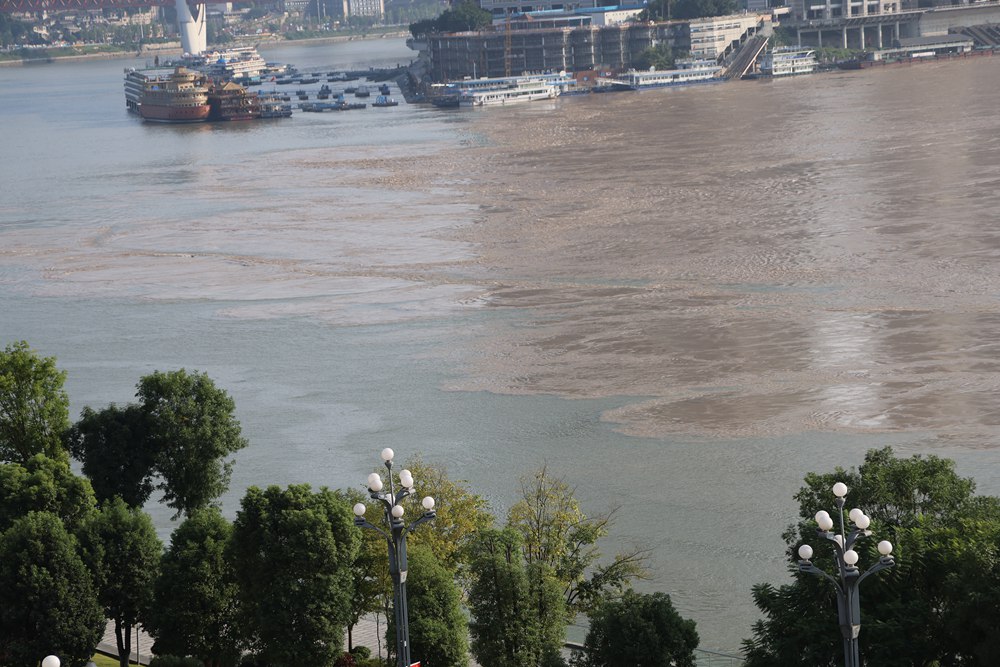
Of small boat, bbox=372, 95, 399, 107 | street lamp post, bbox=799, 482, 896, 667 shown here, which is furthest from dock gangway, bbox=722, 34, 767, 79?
street lamp post, bbox=799, 482, 896, 667

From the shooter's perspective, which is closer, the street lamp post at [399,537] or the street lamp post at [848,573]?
the street lamp post at [848,573]

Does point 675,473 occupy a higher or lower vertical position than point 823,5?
lower

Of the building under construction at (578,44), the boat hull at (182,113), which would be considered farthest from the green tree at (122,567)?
the building under construction at (578,44)

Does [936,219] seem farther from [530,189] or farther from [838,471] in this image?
[838,471]

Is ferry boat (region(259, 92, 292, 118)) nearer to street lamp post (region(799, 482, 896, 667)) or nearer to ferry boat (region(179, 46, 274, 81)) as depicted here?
ferry boat (region(179, 46, 274, 81))

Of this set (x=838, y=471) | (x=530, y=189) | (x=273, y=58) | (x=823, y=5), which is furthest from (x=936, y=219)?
(x=273, y=58)

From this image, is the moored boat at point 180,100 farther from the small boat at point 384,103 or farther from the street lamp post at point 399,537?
the street lamp post at point 399,537
